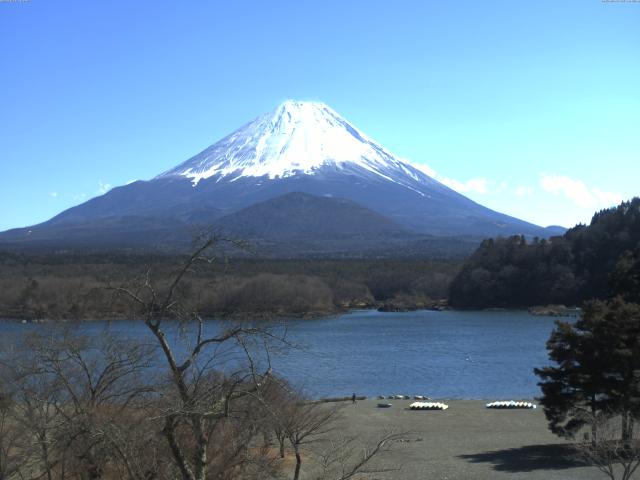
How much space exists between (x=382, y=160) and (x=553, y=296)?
449 feet

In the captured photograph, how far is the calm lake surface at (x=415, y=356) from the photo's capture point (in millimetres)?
25777

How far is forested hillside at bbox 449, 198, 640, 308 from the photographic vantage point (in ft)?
194

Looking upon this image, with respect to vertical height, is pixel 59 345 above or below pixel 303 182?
below

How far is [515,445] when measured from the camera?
16.5 meters

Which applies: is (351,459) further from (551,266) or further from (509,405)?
(551,266)

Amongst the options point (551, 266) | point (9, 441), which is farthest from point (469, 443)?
point (551, 266)

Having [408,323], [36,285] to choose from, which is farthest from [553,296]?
[36,285]

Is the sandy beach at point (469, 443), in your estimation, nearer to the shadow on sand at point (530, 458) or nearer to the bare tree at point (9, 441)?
the shadow on sand at point (530, 458)

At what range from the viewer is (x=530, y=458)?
591 inches

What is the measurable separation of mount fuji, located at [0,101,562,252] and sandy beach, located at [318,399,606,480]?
290ft

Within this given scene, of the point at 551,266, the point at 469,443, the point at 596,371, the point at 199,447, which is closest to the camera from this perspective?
the point at 199,447

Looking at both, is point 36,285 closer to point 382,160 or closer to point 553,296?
point 553,296

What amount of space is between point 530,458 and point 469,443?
7.13ft

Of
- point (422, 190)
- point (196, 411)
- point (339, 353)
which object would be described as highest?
point (422, 190)
